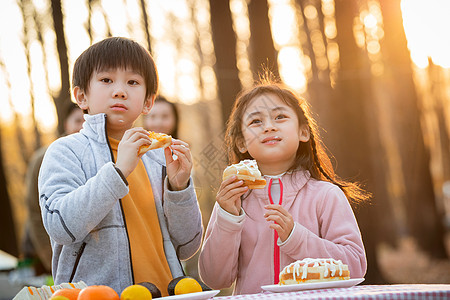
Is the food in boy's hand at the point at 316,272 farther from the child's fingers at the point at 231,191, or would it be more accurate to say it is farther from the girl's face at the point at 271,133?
the girl's face at the point at 271,133

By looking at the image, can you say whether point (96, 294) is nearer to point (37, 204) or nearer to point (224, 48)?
point (37, 204)

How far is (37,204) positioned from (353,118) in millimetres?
4181

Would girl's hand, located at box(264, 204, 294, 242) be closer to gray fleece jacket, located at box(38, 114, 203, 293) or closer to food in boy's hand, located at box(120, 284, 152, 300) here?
gray fleece jacket, located at box(38, 114, 203, 293)

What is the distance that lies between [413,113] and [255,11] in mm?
3813

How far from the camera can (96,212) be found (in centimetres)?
171

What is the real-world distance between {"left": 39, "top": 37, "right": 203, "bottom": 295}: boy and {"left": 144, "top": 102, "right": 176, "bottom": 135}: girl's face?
1561mm

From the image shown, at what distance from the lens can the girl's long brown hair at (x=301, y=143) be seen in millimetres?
2389

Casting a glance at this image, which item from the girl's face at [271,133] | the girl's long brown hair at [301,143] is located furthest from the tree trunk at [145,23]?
the girl's face at [271,133]

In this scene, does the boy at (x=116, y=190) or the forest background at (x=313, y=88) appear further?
the forest background at (x=313, y=88)

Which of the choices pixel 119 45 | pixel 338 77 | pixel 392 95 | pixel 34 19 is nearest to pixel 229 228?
pixel 119 45

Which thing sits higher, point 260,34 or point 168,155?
point 260,34

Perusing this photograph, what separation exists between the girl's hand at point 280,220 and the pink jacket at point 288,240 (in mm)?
27

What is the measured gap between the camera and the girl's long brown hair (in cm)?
239

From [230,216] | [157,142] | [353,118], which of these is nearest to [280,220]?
[230,216]
